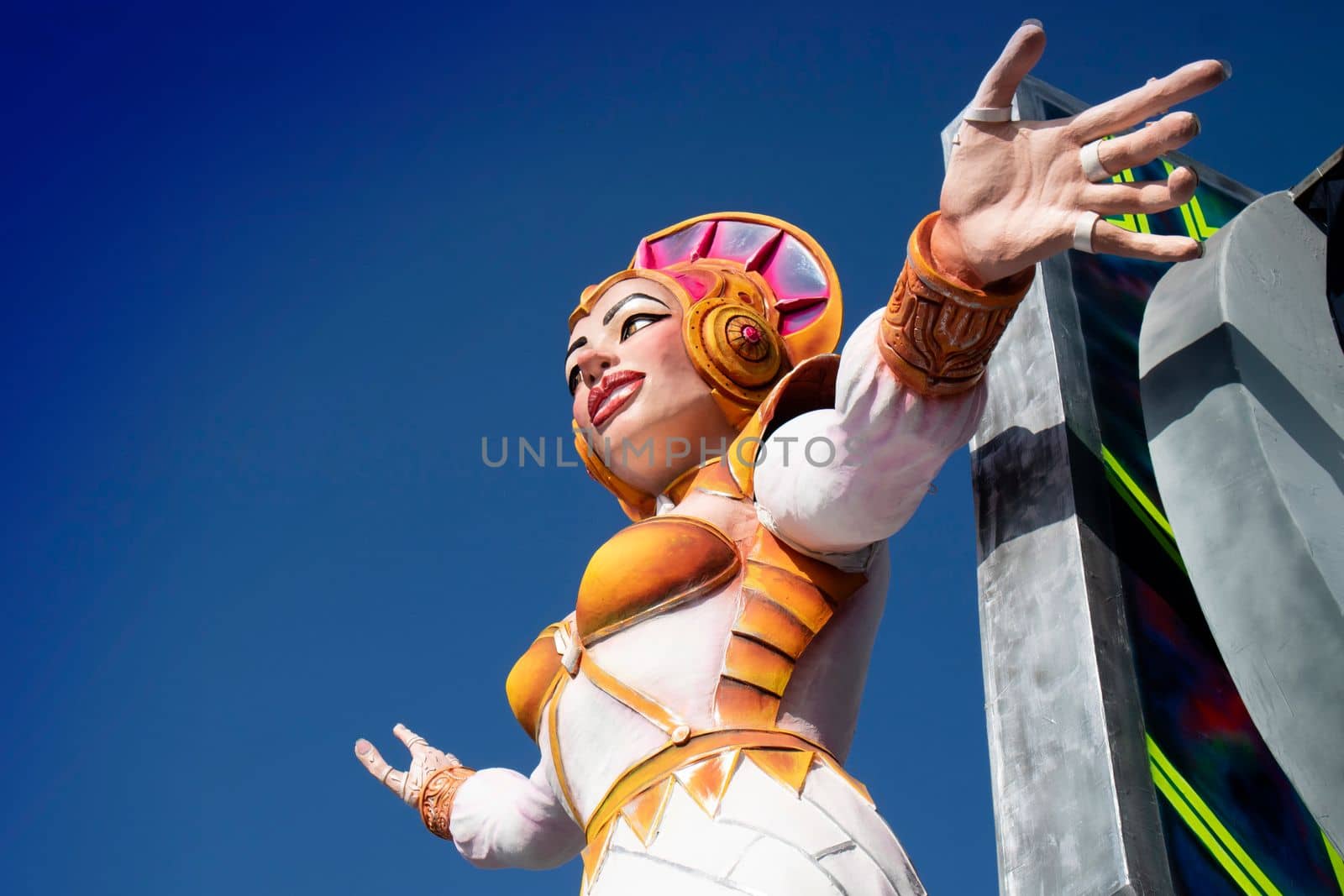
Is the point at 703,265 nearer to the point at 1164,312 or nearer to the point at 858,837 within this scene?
the point at 1164,312

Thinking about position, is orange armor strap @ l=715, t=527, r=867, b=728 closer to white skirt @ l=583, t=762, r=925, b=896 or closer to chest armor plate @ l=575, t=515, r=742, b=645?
chest armor plate @ l=575, t=515, r=742, b=645

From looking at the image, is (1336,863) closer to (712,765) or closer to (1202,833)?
(1202,833)

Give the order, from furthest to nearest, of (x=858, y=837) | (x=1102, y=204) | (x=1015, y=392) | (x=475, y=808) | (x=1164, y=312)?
(x=475, y=808) → (x=1015, y=392) → (x=1164, y=312) → (x=858, y=837) → (x=1102, y=204)

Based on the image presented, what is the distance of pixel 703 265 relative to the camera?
5.54 metres

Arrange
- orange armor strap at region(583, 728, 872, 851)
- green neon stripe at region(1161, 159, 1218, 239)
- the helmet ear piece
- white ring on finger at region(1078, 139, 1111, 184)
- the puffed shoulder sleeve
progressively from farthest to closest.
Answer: green neon stripe at region(1161, 159, 1218, 239)
the helmet ear piece
orange armor strap at region(583, 728, 872, 851)
the puffed shoulder sleeve
white ring on finger at region(1078, 139, 1111, 184)

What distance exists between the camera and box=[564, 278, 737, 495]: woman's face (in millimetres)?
4930

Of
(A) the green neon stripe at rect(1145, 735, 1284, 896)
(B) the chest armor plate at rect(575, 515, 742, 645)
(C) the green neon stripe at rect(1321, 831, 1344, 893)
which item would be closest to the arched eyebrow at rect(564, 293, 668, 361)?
(B) the chest armor plate at rect(575, 515, 742, 645)

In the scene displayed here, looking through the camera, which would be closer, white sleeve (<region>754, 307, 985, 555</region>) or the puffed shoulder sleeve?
the puffed shoulder sleeve

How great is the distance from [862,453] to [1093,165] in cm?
93

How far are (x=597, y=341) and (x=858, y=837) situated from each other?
204 centimetres

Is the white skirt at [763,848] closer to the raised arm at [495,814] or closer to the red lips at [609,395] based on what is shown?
the raised arm at [495,814]

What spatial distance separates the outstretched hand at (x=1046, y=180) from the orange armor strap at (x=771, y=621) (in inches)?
40.4

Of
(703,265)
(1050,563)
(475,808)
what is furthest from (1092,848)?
(703,265)

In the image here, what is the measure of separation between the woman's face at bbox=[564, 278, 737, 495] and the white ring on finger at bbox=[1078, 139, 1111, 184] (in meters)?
1.71
